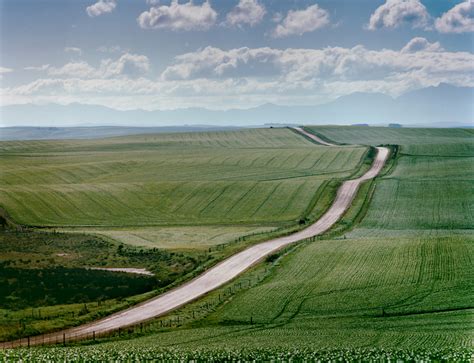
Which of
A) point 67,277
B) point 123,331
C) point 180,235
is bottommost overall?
point 123,331

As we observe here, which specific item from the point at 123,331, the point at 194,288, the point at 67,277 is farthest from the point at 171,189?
the point at 123,331

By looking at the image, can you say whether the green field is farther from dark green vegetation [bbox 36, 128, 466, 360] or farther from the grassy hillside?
the grassy hillside

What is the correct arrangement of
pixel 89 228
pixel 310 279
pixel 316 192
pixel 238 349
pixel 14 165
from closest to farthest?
1. pixel 238 349
2. pixel 310 279
3. pixel 89 228
4. pixel 316 192
5. pixel 14 165

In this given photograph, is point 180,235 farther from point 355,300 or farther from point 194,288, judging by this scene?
point 355,300

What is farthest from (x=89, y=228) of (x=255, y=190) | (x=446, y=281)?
(x=446, y=281)

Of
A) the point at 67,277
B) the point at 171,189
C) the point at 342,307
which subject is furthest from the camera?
the point at 171,189

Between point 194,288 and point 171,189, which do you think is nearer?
point 194,288

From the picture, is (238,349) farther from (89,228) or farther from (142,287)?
(89,228)

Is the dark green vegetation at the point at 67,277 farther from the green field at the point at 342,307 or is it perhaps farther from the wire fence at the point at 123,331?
the green field at the point at 342,307
